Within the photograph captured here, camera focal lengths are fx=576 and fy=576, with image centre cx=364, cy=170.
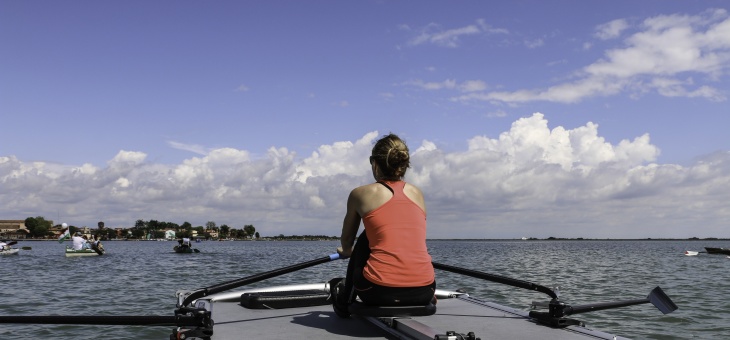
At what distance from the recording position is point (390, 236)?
15.1ft

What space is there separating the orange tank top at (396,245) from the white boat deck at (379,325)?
35 cm

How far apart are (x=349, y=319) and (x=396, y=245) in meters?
1.16

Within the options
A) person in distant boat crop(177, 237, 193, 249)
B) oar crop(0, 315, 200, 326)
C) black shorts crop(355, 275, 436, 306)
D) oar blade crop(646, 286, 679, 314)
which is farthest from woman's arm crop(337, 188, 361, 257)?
person in distant boat crop(177, 237, 193, 249)

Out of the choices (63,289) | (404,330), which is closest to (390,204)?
Result: (404,330)

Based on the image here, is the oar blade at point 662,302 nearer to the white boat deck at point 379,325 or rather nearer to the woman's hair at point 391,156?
the white boat deck at point 379,325

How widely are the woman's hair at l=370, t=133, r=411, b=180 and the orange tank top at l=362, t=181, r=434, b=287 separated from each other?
0.46 ft

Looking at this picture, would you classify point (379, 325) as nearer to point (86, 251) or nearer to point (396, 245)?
point (396, 245)

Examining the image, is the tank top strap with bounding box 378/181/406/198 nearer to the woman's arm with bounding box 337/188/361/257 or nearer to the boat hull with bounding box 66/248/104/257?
the woman's arm with bounding box 337/188/361/257

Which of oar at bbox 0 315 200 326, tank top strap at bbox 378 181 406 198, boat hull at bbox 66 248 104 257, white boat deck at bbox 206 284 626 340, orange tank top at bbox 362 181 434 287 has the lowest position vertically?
boat hull at bbox 66 248 104 257

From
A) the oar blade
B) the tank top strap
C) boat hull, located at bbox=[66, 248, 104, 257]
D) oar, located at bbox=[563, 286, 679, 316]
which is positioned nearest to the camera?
the tank top strap

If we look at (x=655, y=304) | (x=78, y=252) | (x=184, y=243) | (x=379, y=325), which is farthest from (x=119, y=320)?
(x=184, y=243)

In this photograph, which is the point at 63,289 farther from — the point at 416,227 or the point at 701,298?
the point at 701,298

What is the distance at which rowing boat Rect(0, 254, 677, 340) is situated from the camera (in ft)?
15.1

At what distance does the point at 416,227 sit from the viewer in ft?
15.5
